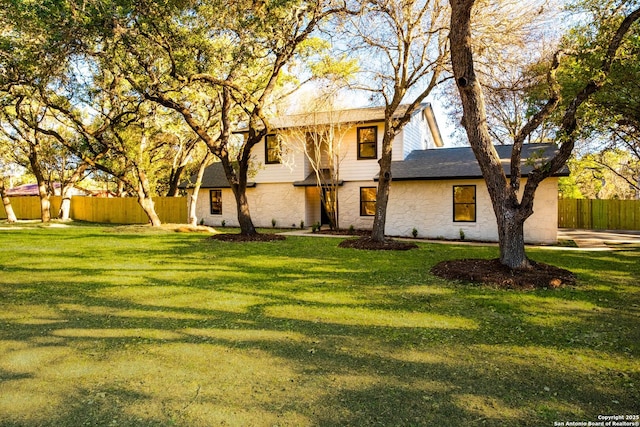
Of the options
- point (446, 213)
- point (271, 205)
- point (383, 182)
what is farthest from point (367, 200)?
point (383, 182)

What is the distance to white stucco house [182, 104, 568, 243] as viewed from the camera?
15.8 meters

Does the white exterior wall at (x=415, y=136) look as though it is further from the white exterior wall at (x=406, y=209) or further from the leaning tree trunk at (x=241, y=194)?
the leaning tree trunk at (x=241, y=194)

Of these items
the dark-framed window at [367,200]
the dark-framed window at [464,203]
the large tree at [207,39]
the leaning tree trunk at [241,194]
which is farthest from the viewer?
the dark-framed window at [367,200]

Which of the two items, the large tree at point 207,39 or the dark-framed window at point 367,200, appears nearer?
the large tree at point 207,39

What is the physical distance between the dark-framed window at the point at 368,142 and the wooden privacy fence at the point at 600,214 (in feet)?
37.1

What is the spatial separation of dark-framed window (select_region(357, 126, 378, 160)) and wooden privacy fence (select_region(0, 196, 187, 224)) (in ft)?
38.9

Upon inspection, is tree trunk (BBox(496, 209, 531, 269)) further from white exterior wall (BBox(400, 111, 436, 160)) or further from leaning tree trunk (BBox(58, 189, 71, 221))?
leaning tree trunk (BBox(58, 189, 71, 221))

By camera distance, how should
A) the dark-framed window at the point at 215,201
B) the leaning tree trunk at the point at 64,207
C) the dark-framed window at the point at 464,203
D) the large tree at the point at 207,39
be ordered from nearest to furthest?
the large tree at the point at 207,39, the dark-framed window at the point at 464,203, the dark-framed window at the point at 215,201, the leaning tree trunk at the point at 64,207

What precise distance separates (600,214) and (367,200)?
40.7 ft

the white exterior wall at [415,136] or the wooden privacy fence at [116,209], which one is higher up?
the white exterior wall at [415,136]

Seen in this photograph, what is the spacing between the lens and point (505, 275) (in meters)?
7.90

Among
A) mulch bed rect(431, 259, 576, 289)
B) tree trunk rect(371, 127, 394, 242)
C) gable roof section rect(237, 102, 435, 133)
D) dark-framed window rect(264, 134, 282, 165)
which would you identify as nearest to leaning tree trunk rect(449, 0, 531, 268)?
mulch bed rect(431, 259, 576, 289)

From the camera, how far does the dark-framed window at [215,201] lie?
22953 mm

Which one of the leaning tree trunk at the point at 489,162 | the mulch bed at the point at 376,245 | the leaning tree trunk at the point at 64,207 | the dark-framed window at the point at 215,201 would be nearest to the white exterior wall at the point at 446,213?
the mulch bed at the point at 376,245
